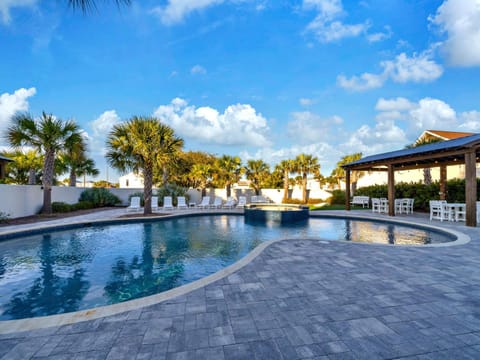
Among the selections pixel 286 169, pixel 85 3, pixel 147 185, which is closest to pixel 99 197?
pixel 147 185

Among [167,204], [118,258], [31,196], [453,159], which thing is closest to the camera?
[118,258]

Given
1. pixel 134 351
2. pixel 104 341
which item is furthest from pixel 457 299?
pixel 104 341

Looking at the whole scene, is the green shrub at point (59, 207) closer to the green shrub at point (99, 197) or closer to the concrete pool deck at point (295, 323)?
the green shrub at point (99, 197)

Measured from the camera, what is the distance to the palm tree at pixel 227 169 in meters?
23.2

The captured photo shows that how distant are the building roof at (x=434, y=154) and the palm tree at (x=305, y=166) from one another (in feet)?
31.8

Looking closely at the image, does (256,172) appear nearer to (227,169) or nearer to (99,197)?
(227,169)

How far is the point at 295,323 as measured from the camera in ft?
8.39

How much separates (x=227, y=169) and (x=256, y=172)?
12.0ft

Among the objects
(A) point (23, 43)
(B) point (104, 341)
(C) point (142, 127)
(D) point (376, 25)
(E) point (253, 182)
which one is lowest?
(B) point (104, 341)

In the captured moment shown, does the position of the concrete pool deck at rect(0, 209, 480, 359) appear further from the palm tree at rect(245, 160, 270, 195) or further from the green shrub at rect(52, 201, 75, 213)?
the palm tree at rect(245, 160, 270, 195)

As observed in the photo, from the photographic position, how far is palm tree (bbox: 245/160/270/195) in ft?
83.7

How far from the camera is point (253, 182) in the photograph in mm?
25781

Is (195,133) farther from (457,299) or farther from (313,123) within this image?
(457,299)

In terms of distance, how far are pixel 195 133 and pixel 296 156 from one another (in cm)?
1074
